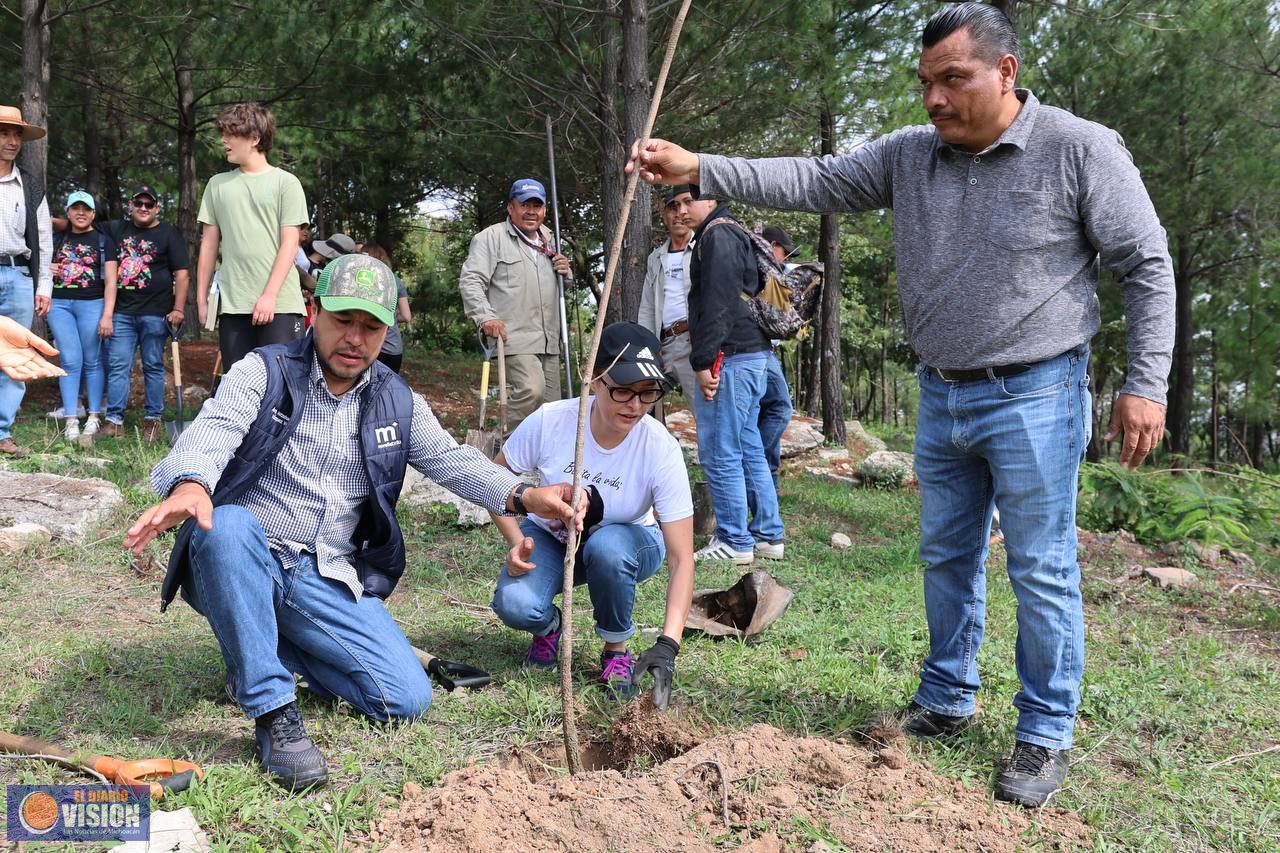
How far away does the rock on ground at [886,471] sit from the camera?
338 inches

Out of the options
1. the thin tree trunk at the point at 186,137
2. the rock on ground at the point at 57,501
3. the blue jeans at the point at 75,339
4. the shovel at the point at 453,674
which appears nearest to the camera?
the shovel at the point at 453,674

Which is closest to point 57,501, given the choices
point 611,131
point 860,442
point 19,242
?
point 19,242

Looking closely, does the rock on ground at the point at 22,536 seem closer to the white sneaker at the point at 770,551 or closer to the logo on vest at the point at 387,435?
the logo on vest at the point at 387,435

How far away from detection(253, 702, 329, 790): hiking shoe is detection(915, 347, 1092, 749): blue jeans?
1.84 metres

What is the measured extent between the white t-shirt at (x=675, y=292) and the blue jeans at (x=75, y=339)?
3.92 metres

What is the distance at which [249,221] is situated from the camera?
5059mm

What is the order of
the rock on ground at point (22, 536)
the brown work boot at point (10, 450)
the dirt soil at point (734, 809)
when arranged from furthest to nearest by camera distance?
1. the brown work boot at point (10, 450)
2. the rock on ground at point (22, 536)
3. the dirt soil at point (734, 809)

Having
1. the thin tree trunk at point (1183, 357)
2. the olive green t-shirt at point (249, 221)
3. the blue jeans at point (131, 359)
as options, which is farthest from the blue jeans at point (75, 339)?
the thin tree trunk at point (1183, 357)

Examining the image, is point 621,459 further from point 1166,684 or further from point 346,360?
point 1166,684

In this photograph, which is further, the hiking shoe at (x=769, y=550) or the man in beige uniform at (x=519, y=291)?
the man in beige uniform at (x=519, y=291)

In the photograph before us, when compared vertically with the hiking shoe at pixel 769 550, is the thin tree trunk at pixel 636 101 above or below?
above

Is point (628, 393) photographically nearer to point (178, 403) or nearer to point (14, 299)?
point (14, 299)

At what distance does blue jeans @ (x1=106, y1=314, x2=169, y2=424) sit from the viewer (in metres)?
6.62

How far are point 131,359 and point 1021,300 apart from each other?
6.33 meters
